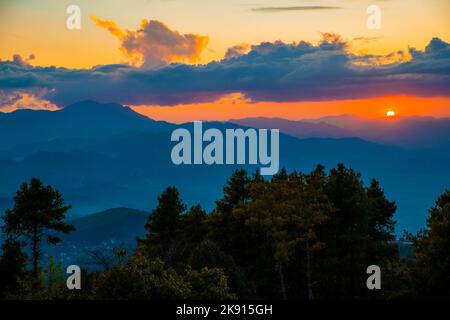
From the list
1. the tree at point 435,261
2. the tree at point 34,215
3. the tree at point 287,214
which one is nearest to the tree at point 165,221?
the tree at point 287,214

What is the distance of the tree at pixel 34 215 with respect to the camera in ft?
116

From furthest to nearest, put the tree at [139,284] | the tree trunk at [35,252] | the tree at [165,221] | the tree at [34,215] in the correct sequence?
the tree at [165,221]
the tree at [34,215]
the tree trunk at [35,252]
the tree at [139,284]

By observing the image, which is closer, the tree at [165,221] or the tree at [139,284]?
the tree at [139,284]

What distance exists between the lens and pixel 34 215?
35.5 m

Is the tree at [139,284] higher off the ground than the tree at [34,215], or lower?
lower

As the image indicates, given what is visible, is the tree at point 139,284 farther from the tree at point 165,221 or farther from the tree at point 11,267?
the tree at point 165,221

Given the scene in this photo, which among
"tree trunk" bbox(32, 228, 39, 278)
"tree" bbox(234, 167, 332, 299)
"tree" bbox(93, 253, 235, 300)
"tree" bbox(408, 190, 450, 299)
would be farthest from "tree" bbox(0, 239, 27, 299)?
"tree" bbox(408, 190, 450, 299)

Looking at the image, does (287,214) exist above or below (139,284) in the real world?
above

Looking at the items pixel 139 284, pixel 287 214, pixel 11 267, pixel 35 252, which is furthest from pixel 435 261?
pixel 35 252

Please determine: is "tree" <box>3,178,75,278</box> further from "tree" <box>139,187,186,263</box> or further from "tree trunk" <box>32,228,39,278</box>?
"tree" <box>139,187,186,263</box>

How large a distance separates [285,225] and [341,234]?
3.91m

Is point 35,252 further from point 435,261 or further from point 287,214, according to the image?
point 435,261
